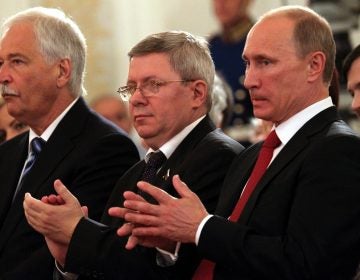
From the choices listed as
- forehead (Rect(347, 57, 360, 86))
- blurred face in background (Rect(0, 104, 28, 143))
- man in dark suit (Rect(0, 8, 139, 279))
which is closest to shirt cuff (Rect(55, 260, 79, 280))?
man in dark suit (Rect(0, 8, 139, 279))

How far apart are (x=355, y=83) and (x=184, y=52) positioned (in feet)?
2.46

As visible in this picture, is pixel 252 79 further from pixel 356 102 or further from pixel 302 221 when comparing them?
pixel 356 102

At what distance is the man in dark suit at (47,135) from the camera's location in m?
4.56

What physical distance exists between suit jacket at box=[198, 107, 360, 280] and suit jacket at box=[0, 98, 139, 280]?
1104 millimetres

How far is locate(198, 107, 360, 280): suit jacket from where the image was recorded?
335 centimetres

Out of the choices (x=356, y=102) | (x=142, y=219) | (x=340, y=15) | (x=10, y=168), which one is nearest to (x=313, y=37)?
(x=356, y=102)

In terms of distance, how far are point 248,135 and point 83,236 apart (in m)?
4.57

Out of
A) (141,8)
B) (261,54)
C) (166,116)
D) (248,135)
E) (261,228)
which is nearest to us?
(261,228)

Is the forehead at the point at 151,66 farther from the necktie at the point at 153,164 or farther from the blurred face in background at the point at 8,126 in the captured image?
the blurred face in background at the point at 8,126

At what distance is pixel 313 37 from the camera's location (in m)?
3.77

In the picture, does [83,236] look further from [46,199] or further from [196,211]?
[196,211]

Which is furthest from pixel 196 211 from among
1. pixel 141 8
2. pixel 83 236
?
pixel 141 8

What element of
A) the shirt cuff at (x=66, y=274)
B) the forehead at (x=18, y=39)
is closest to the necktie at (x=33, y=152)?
the forehead at (x=18, y=39)

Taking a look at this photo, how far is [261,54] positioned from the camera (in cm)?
376
